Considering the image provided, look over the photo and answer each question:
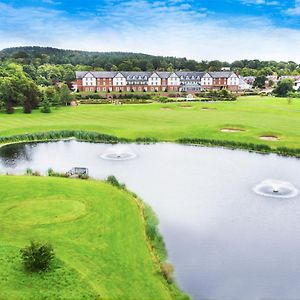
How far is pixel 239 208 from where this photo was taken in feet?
111

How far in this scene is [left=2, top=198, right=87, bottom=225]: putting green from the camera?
29.0 meters

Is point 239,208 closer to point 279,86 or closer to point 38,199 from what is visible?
point 38,199

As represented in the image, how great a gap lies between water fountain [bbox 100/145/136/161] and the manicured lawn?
750 centimetres

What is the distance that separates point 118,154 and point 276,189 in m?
22.3

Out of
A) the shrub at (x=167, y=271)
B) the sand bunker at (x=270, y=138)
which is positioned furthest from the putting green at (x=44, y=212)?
the sand bunker at (x=270, y=138)

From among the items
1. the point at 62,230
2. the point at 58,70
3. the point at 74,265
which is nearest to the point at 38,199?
the point at 62,230

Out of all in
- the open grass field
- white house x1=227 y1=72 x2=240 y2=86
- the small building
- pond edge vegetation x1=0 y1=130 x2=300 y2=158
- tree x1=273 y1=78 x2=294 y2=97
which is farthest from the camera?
white house x1=227 y1=72 x2=240 y2=86

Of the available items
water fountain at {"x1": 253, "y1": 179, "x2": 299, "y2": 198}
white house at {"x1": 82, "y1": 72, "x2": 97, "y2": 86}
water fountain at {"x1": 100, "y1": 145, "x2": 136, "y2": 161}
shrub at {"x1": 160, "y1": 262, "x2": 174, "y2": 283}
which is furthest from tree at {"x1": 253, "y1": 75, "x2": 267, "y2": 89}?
shrub at {"x1": 160, "y1": 262, "x2": 174, "y2": 283}

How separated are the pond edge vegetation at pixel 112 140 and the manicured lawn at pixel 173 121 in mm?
1739

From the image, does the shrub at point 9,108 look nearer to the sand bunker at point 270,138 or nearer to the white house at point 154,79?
the sand bunker at point 270,138

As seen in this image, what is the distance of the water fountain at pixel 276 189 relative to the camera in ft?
123

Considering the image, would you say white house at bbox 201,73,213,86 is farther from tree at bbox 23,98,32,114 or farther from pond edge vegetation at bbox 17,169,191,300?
pond edge vegetation at bbox 17,169,191,300

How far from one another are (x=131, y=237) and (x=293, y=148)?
116 ft

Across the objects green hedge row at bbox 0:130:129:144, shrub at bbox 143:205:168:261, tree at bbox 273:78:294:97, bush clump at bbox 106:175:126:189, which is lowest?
green hedge row at bbox 0:130:129:144
